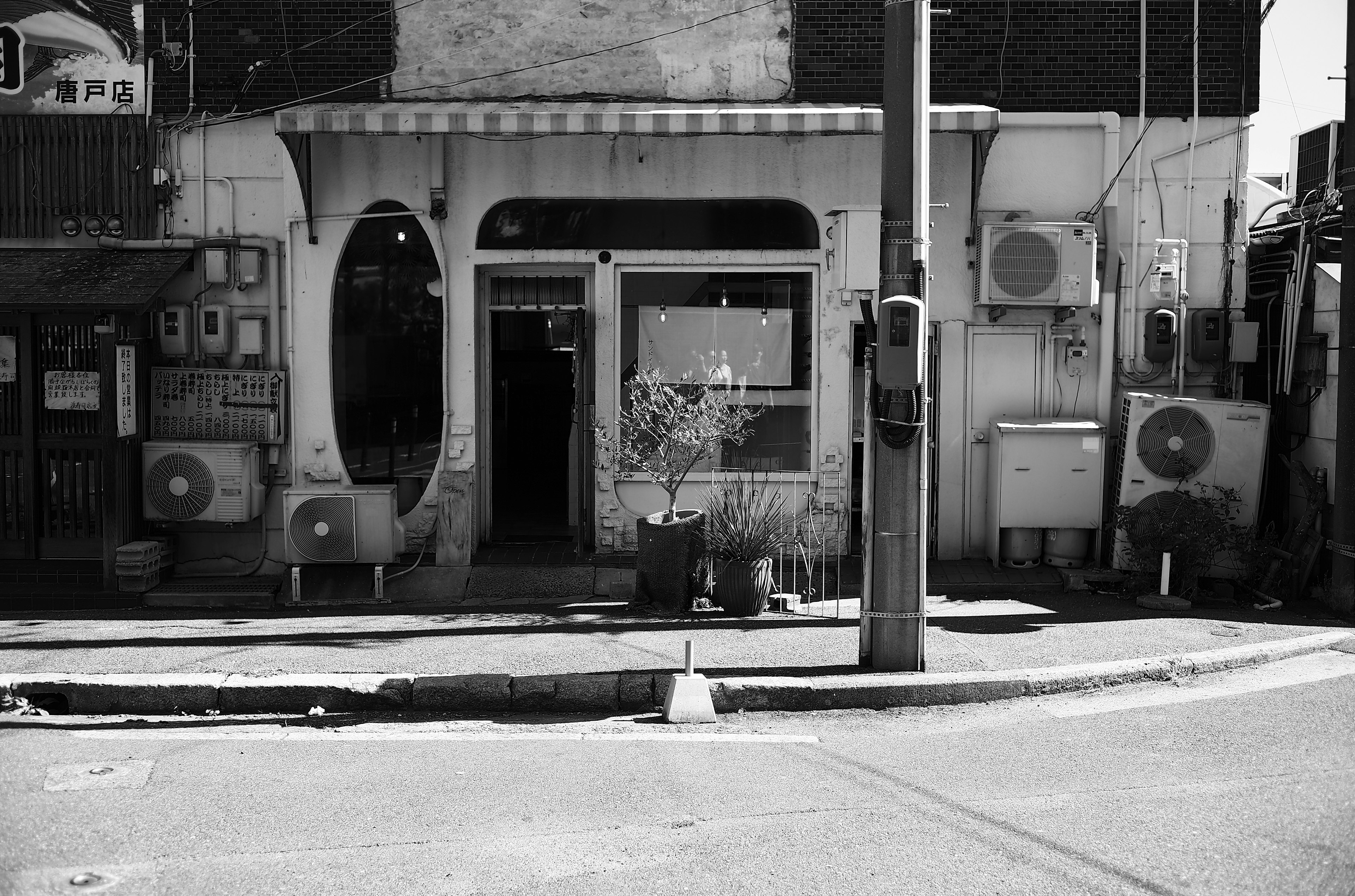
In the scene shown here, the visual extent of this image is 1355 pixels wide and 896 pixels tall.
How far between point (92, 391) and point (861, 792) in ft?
26.2

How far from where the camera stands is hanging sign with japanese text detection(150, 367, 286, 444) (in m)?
11.0

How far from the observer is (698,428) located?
9477 millimetres

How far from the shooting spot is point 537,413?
49.3 feet

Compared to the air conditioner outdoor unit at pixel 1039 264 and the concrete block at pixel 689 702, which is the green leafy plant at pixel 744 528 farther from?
the air conditioner outdoor unit at pixel 1039 264

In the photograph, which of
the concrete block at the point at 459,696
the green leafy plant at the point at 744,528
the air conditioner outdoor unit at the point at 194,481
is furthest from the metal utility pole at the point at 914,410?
the air conditioner outdoor unit at the point at 194,481

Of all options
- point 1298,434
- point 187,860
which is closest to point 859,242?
point 1298,434

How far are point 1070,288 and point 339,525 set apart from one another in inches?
263

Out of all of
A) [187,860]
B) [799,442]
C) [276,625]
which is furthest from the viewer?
[799,442]

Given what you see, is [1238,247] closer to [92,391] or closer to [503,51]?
[503,51]

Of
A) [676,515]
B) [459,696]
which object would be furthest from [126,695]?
[676,515]

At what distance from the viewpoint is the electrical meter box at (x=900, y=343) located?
282 inches

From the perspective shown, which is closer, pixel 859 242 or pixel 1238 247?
pixel 859 242

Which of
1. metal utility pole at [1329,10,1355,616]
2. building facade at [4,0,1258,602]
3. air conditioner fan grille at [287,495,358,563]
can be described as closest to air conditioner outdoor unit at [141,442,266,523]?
building facade at [4,0,1258,602]

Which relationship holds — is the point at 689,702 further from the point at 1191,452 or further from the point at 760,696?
the point at 1191,452
